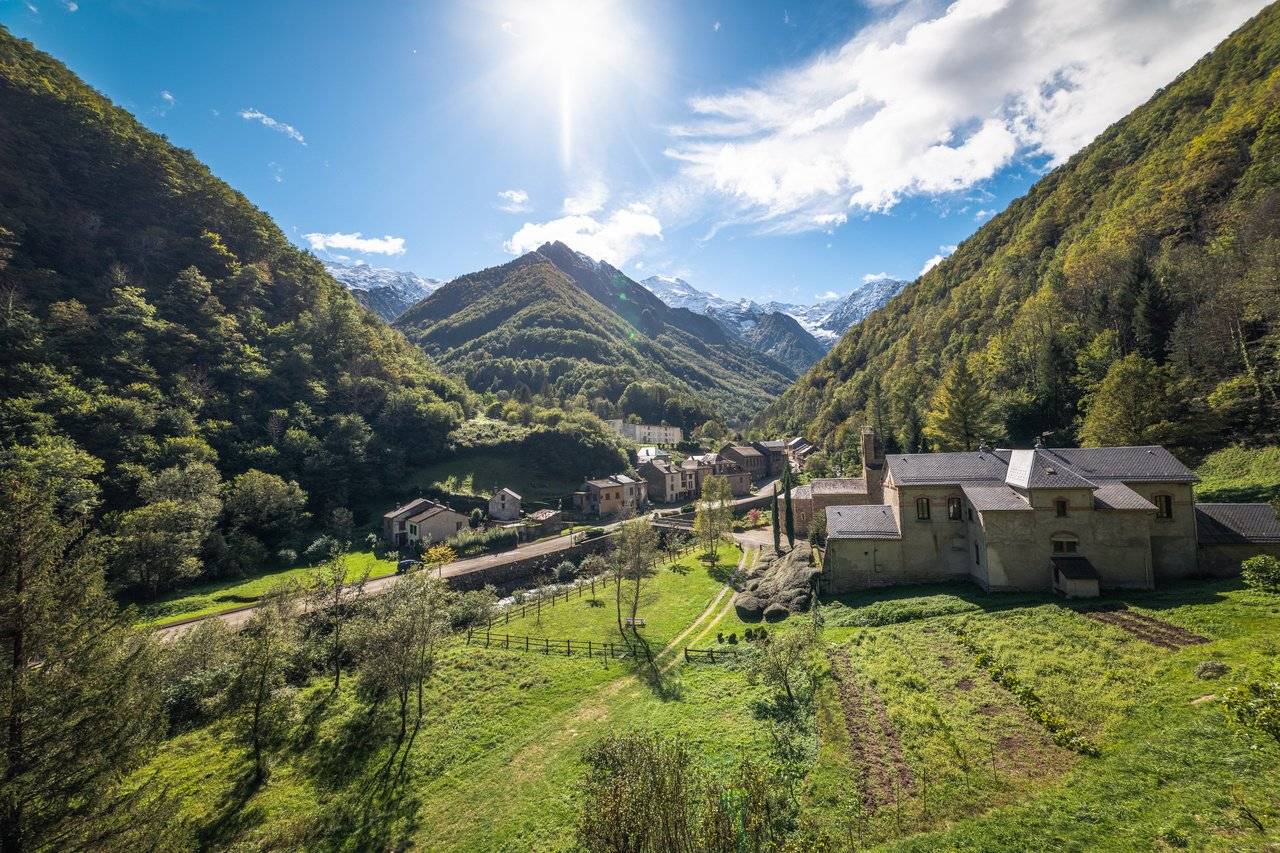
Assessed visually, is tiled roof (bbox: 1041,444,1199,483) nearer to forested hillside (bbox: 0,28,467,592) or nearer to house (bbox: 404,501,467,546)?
house (bbox: 404,501,467,546)

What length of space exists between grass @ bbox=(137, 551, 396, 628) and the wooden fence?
15346 mm

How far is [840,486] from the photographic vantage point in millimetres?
47531

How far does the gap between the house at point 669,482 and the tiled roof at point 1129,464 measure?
64.2 m

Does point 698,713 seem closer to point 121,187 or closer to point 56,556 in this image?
point 56,556

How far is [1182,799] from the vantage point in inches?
444

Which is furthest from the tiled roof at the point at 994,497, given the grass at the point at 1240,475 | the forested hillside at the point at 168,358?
A: the forested hillside at the point at 168,358

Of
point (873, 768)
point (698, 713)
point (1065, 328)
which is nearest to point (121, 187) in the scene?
point (698, 713)

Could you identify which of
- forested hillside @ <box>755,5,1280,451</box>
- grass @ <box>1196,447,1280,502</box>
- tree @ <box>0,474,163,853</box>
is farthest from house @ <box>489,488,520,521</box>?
grass @ <box>1196,447,1280,502</box>

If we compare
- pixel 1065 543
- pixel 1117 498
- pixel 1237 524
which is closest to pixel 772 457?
pixel 1065 543

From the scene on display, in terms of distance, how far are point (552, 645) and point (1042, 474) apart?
108 feet

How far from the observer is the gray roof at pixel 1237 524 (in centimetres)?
2491

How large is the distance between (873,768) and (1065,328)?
222 ft

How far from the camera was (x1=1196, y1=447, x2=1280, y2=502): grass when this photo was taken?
30062 mm

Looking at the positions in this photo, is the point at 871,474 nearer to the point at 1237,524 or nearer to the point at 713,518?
the point at 713,518
